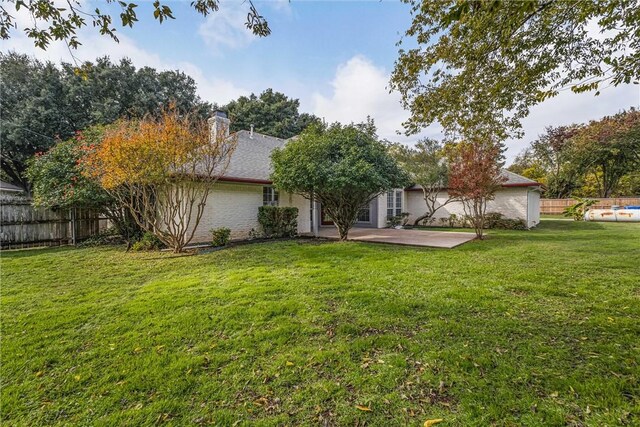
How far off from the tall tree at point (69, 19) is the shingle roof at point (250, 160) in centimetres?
624

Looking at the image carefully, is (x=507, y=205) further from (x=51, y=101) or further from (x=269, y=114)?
(x=51, y=101)

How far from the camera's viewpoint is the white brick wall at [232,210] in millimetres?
9977

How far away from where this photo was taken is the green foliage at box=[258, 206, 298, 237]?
11.2 metres

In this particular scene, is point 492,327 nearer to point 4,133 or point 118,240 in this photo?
point 118,240

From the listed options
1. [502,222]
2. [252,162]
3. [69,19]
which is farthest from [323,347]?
[502,222]

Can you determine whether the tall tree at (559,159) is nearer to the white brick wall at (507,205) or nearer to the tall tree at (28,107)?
the white brick wall at (507,205)

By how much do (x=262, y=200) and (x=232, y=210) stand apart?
1.44m

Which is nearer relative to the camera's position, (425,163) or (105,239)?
(105,239)

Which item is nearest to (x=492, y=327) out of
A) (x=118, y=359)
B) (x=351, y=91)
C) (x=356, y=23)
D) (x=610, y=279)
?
(x=610, y=279)

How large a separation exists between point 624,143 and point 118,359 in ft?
118

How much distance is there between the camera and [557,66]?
4.54 metres

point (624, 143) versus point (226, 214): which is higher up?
point (624, 143)

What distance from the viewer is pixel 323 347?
3172 millimetres

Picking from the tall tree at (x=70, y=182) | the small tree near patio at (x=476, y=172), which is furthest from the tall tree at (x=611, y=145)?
the tall tree at (x=70, y=182)
